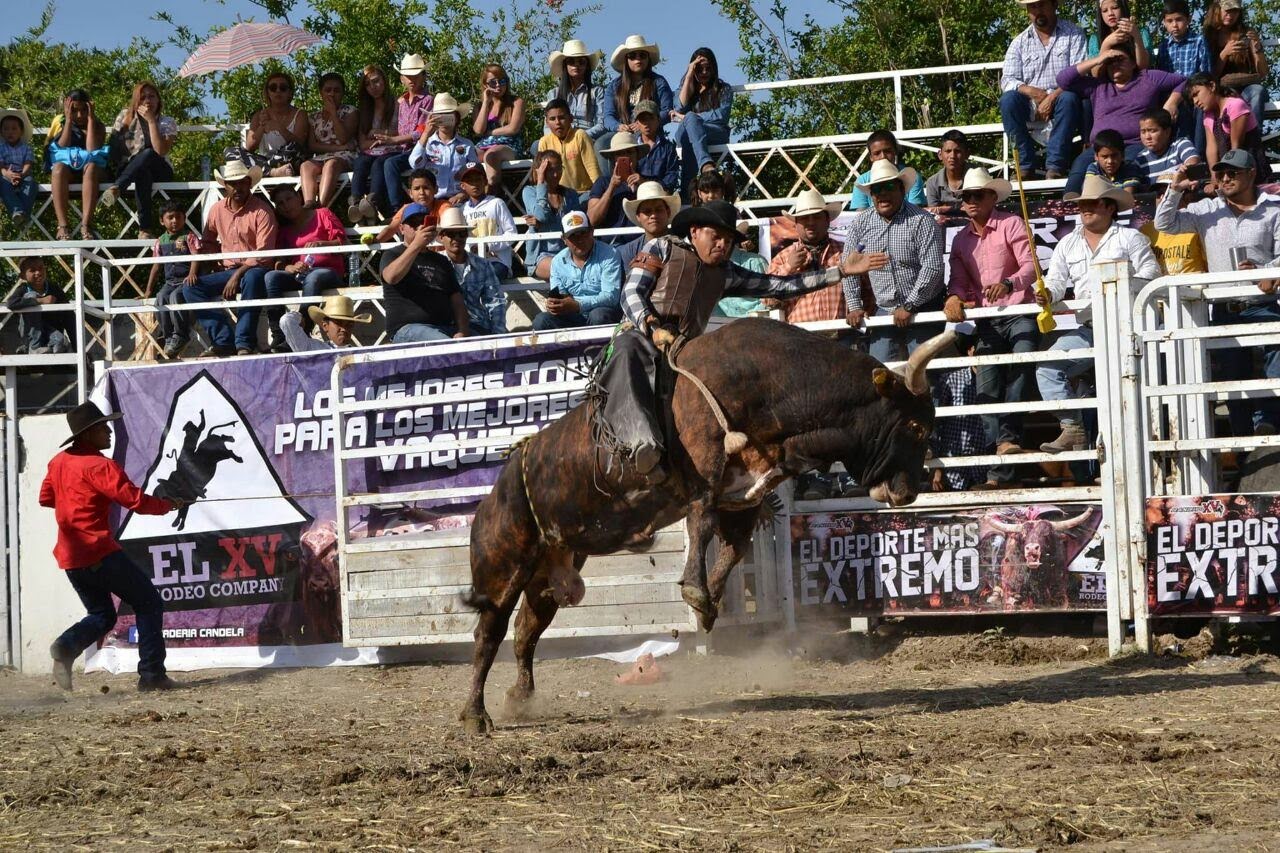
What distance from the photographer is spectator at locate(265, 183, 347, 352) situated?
13.6 metres

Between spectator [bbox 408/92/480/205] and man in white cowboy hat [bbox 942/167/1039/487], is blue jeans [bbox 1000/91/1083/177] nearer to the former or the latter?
man in white cowboy hat [bbox 942/167/1039/487]

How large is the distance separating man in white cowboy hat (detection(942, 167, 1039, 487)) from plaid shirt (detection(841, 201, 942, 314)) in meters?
0.21

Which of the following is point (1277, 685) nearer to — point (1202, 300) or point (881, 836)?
point (1202, 300)

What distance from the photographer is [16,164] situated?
15836mm

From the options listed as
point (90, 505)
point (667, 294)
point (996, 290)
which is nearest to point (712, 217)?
point (667, 294)

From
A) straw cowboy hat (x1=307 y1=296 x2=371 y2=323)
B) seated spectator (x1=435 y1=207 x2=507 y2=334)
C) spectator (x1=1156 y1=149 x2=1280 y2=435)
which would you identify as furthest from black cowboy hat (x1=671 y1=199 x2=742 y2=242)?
straw cowboy hat (x1=307 y1=296 x2=371 y2=323)

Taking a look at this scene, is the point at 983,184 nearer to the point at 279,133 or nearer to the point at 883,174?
the point at 883,174

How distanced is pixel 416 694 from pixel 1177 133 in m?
7.71

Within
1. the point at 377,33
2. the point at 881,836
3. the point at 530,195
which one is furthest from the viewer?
the point at 377,33

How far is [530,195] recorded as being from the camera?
13.9 meters

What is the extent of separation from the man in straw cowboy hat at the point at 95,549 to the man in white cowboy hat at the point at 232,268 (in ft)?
7.79

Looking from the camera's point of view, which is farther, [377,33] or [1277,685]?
[377,33]

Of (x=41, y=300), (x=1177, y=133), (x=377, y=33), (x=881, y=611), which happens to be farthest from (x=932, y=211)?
(x=377, y=33)

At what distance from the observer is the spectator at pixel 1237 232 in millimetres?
9469
